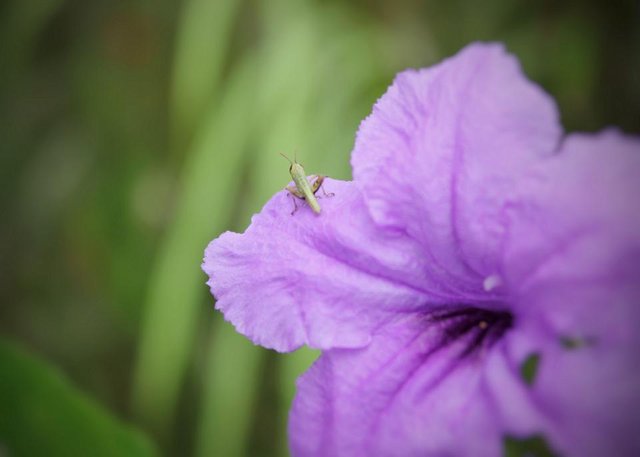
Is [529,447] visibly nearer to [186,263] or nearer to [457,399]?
[457,399]

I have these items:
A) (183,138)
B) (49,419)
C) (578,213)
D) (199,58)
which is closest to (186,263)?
(183,138)

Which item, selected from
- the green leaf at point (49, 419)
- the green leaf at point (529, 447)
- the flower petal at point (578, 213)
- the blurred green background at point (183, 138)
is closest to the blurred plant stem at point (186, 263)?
the blurred green background at point (183, 138)

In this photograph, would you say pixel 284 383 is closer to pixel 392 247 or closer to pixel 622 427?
pixel 392 247

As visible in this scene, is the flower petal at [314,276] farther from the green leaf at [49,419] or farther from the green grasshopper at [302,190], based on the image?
the green leaf at [49,419]

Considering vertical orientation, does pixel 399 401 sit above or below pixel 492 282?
below

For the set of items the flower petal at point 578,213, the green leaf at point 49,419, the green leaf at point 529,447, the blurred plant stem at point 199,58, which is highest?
the blurred plant stem at point 199,58
